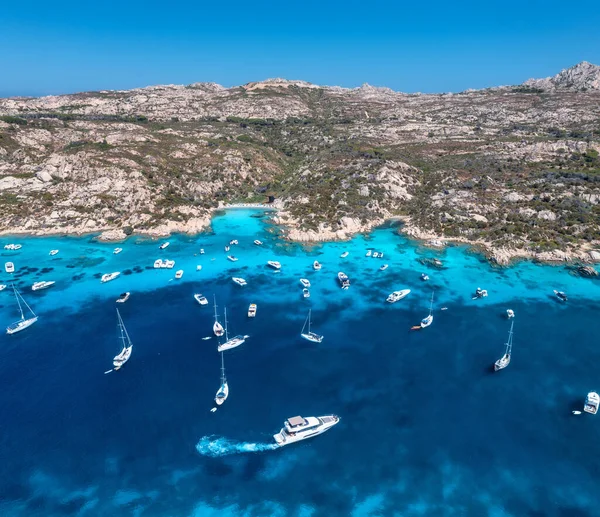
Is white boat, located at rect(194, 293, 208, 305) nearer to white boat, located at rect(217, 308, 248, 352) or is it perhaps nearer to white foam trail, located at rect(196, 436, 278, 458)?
white boat, located at rect(217, 308, 248, 352)

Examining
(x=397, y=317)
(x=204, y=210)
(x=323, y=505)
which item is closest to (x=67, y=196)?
(x=204, y=210)

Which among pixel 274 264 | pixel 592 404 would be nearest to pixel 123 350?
pixel 274 264

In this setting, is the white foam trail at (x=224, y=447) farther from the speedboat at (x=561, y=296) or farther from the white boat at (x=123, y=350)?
the speedboat at (x=561, y=296)

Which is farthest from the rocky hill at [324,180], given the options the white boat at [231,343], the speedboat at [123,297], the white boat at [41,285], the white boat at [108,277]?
the white boat at [231,343]

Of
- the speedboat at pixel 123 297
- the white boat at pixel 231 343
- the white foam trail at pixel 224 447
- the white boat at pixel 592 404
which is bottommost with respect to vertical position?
the white foam trail at pixel 224 447

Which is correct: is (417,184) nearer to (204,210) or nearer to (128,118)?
(204,210)

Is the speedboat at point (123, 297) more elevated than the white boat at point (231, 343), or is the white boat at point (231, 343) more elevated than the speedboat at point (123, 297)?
the speedboat at point (123, 297)

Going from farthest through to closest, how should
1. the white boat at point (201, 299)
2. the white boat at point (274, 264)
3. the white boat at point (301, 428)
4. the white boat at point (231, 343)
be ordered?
the white boat at point (274, 264)
the white boat at point (201, 299)
the white boat at point (231, 343)
the white boat at point (301, 428)
